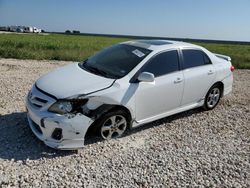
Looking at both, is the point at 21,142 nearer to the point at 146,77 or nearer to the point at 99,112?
the point at 99,112

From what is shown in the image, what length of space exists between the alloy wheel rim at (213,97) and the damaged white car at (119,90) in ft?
0.32

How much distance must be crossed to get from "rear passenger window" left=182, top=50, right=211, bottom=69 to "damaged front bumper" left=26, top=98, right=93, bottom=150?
245 centimetres

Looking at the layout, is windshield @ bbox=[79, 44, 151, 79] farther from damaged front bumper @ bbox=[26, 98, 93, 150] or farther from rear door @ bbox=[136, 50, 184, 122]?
damaged front bumper @ bbox=[26, 98, 93, 150]

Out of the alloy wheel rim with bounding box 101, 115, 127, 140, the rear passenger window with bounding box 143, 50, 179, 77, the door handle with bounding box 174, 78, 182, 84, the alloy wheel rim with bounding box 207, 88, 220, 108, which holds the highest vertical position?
the rear passenger window with bounding box 143, 50, 179, 77

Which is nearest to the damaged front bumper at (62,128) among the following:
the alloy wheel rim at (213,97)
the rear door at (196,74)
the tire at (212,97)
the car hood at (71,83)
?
the car hood at (71,83)

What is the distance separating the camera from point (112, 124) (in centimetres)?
431

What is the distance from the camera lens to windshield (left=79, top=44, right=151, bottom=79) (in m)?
4.54

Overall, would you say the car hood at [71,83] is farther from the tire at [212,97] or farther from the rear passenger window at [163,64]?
the tire at [212,97]

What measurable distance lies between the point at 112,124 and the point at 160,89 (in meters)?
Result: 1.07

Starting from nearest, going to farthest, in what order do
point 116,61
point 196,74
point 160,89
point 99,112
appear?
point 99,112, point 160,89, point 116,61, point 196,74

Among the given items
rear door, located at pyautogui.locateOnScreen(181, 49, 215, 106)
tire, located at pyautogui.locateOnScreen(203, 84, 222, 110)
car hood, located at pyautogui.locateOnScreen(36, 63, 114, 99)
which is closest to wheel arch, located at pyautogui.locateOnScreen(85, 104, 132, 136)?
car hood, located at pyautogui.locateOnScreen(36, 63, 114, 99)

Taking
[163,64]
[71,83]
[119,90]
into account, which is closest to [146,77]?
[119,90]

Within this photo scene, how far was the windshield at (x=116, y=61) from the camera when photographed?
454cm

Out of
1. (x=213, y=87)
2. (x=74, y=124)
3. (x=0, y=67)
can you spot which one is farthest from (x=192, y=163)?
(x=0, y=67)
